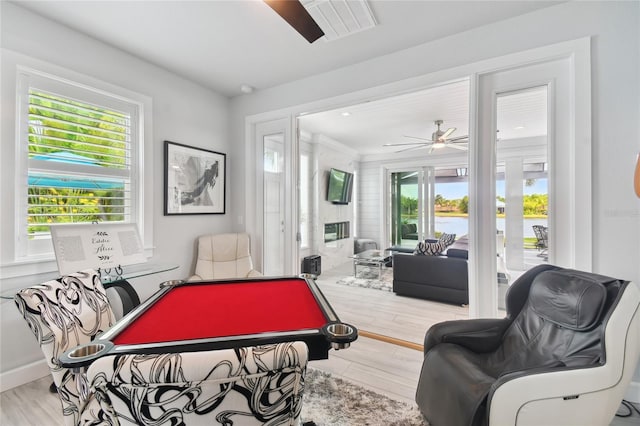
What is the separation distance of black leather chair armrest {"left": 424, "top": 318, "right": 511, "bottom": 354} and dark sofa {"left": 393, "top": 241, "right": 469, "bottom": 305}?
1912mm

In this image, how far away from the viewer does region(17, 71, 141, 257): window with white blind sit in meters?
2.07

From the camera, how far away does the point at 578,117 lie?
193cm

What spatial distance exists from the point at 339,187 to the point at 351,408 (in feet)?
15.8

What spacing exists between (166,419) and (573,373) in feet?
5.09

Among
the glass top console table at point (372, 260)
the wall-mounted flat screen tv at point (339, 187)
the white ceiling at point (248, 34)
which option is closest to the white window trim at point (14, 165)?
the white ceiling at point (248, 34)

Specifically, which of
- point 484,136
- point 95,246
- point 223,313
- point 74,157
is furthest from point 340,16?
point 95,246

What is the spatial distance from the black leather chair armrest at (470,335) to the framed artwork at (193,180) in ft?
9.42

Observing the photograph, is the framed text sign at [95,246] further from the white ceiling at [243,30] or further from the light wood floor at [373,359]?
the white ceiling at [243,30]

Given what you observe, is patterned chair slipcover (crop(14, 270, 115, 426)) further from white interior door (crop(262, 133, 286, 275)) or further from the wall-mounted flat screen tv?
the wall-mounted flat screen tv

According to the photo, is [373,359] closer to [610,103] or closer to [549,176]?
[549,176]

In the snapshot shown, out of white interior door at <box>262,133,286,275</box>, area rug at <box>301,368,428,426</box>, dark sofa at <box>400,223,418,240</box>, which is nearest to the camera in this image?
area rug at <box>301,368,428,426</box>

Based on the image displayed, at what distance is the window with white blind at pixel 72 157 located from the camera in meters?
2.07

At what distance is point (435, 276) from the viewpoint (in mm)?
3740

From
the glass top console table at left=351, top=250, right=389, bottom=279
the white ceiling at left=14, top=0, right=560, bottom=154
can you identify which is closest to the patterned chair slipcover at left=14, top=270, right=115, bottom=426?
the white ceiling at left=14, top=0, right=560, bottom=154
